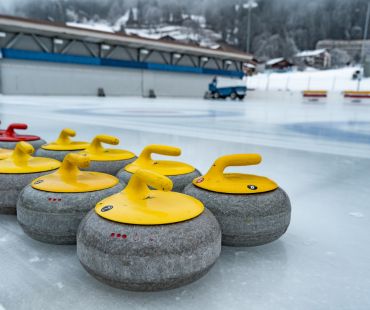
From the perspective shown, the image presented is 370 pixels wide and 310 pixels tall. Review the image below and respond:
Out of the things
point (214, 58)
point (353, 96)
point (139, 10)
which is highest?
point (139, 10)

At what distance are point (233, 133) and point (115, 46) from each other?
2132 cm

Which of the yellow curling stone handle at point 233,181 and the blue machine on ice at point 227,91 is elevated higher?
the yellow curling stone handle at point 233,181

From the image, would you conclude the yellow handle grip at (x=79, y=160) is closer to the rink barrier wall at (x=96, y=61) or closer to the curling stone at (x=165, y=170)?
the curling stone at (x=165, y=170)

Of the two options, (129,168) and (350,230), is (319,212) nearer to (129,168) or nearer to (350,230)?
(350,230)

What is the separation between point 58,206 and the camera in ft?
4.82

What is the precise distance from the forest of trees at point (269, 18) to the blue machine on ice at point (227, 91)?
62604 millimetres

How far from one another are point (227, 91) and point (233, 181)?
2345cm

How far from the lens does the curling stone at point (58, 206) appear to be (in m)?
1.48

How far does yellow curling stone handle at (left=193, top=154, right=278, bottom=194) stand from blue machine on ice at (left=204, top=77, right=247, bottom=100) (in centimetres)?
2305

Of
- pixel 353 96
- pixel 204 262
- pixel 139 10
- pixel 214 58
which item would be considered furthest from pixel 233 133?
pixel 139 10

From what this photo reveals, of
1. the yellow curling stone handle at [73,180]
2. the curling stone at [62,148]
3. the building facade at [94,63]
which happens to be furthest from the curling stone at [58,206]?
the building facade at [94,63]

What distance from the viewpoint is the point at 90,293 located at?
1218 millimetres

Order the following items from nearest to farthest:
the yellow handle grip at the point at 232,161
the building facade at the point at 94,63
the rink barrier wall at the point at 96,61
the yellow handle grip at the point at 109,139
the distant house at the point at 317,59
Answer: the yellow handle grip at the point at 232,161, the yellow handle grip at the point at 109,139, the rink barrier wall at the point at 96,61, the building facade at the point at 94,63, the distant house at the point at 317,59

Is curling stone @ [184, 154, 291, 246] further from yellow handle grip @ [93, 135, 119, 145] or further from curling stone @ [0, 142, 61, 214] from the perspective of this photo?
curling stone @ [0, 142, 61, 214]
